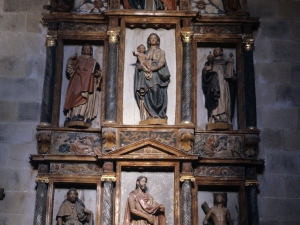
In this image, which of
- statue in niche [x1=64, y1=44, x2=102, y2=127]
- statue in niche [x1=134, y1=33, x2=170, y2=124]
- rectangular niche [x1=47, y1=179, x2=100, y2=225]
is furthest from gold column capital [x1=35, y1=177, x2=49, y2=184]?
statue in niche [x1=134, y1=33, x2=170, y2=124]

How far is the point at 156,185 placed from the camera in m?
15.4

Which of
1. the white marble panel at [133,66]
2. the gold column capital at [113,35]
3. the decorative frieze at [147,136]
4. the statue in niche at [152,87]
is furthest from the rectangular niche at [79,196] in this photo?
the gold column capital at [113,35]

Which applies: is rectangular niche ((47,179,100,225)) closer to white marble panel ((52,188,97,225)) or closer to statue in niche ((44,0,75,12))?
white marble panel ((52,188,97,225))

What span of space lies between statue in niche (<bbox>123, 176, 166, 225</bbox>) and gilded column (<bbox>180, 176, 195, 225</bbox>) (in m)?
0.38

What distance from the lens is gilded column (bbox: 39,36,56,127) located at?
15.8m

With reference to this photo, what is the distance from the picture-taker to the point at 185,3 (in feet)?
54.4

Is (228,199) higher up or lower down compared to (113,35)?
lower down

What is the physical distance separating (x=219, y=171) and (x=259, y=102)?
1718mm

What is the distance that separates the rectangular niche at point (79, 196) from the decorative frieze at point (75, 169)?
0.22 m

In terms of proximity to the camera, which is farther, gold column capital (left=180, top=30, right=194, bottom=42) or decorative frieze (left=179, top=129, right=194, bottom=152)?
gold column capital (left=180, top=30, right=194, bottom=42)

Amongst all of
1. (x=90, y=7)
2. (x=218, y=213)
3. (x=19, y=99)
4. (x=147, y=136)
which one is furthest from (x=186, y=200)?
(x=90, y=7)

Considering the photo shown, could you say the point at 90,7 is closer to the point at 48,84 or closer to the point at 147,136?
the point at 48,84

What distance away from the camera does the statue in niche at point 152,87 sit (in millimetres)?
15828

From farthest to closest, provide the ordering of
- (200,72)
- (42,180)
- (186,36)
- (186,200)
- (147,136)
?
(200,72) → (186,36) → (147,136) → (42,180) → (186,200)
